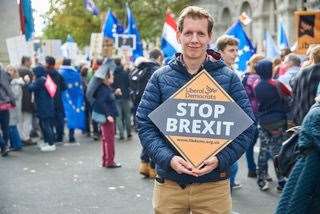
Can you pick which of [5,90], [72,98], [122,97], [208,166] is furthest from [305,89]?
[72,98]

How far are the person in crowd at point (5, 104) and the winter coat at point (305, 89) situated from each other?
18.9 feet

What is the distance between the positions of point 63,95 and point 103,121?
5.08 m

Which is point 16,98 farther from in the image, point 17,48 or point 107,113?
point 107,113

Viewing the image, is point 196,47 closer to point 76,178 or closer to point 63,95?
point 76,178

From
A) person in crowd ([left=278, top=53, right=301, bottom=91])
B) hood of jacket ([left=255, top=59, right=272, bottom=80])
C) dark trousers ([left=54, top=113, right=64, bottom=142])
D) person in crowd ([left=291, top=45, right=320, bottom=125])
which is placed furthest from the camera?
dark trousers ([left=54, top=113, right=64, bottom=142])

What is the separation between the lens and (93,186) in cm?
879

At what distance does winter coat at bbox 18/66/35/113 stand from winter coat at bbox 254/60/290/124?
629cm

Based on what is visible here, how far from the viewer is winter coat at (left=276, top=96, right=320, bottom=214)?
109 inches

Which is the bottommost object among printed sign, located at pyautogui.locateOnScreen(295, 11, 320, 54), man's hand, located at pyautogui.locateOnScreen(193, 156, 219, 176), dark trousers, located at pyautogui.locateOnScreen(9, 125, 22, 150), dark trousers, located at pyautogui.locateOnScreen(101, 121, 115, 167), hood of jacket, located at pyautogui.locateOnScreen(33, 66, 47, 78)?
dark trousers, located at pyautogui.locateOnScreen(9, 125, 22, 150)

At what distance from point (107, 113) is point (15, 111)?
3.24m

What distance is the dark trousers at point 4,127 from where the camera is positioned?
472 inches

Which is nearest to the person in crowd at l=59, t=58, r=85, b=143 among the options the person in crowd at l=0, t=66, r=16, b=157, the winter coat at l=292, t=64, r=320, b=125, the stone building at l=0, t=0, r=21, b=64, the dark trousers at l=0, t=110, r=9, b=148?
the stone building at l=0, t=0, r=21, b=64

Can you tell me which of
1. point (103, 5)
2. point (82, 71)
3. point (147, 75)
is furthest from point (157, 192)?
point (103, 5)

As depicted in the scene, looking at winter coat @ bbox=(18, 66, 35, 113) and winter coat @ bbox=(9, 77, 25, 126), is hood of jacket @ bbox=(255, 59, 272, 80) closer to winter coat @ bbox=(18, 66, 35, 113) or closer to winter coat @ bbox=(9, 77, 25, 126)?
winter coat @ bbox=(9, 77, 25, 126)
